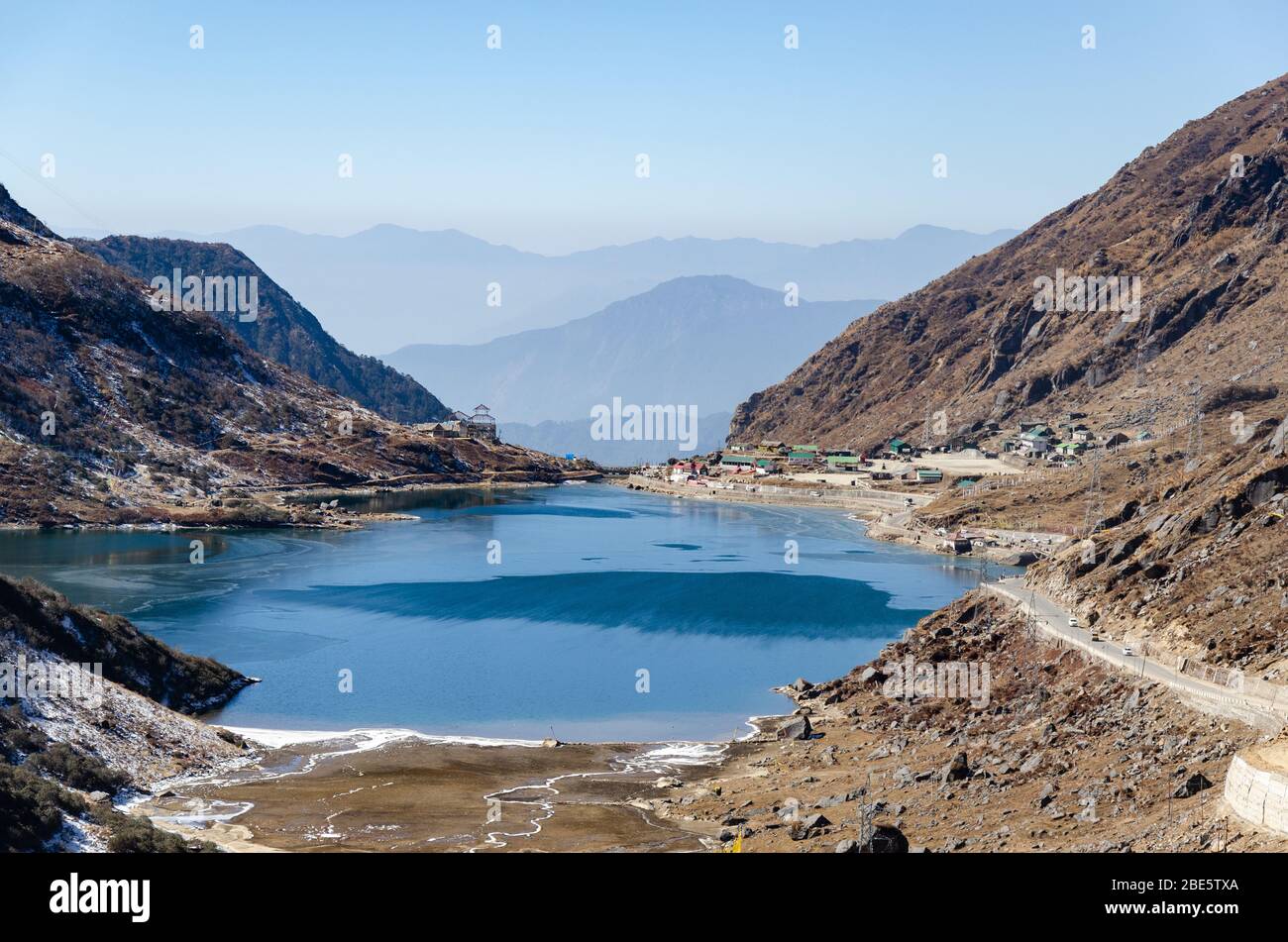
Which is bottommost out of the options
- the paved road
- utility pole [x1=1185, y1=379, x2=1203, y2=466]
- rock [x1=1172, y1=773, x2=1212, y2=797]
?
rock [x1=1172, y1=773, x2=1212, y2=797]

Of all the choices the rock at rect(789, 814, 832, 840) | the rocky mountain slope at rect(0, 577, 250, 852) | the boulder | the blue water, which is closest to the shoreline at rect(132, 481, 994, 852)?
the rocky mountain slope at rect(0, 577, 250, 852)

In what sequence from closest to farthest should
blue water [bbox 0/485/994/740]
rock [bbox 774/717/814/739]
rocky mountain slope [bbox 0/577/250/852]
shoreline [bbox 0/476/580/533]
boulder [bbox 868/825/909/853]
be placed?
1. boulder [bbox 868/825/909/853]
2. rocky mountain slope [bbox 0/577/250/852]
3. rock [bbox 774/717/814/739]
4. blue water [bbox 0/485/994/740]
5. shoreline [bbox 0/476/580/533]

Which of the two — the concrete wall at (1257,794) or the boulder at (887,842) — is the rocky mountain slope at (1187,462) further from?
the boulder at (887,842)

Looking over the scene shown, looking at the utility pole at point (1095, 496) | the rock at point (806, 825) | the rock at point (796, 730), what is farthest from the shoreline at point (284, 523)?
the rock at point (806, 825)

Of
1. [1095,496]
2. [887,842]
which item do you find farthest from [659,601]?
[887,842]

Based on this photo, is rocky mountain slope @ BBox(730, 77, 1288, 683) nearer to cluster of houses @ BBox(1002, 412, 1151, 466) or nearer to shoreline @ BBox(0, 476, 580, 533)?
cluster of houses @ BBox(1002, 412, 1151, 466)

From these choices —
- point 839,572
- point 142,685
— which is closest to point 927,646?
point 142,685

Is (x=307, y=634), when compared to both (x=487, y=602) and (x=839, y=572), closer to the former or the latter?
(x=487, y=602)
